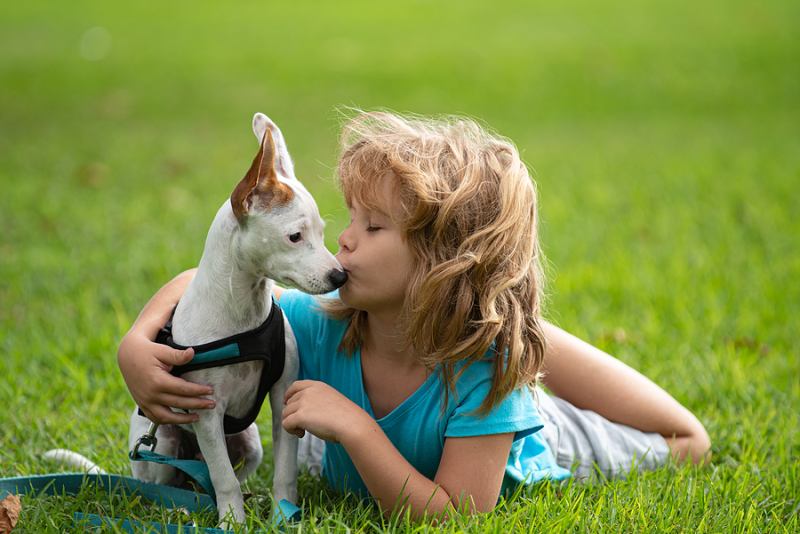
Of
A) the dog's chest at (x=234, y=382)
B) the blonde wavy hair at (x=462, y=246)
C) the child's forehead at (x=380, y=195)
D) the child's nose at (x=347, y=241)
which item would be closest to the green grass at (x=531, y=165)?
the dog's chest at (x=234, y=382)

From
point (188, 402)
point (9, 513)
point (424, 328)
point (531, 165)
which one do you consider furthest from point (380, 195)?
point (531, 165)

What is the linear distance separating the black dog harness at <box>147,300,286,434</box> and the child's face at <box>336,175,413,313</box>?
8.5 inches

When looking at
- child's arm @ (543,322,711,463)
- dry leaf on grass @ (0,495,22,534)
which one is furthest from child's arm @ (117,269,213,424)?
child's arm @ (543,322,711,463)

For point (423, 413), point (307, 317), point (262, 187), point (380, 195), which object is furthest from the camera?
point (307, 317)

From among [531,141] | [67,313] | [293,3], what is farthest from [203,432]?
[293,3]

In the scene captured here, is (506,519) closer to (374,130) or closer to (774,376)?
(374,130)

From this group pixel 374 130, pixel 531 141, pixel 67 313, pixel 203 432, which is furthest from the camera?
pixel 531 141

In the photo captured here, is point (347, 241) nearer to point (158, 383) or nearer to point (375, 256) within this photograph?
point (375, 256)

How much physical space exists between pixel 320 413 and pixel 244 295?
379 mm

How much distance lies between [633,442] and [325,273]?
1.58m

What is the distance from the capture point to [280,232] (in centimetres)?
224

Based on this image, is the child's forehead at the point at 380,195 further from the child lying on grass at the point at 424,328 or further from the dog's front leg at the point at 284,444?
the dog's front leg at the point at 284,444

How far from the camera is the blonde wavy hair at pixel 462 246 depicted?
101 inches

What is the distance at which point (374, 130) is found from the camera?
2789 millimetres
